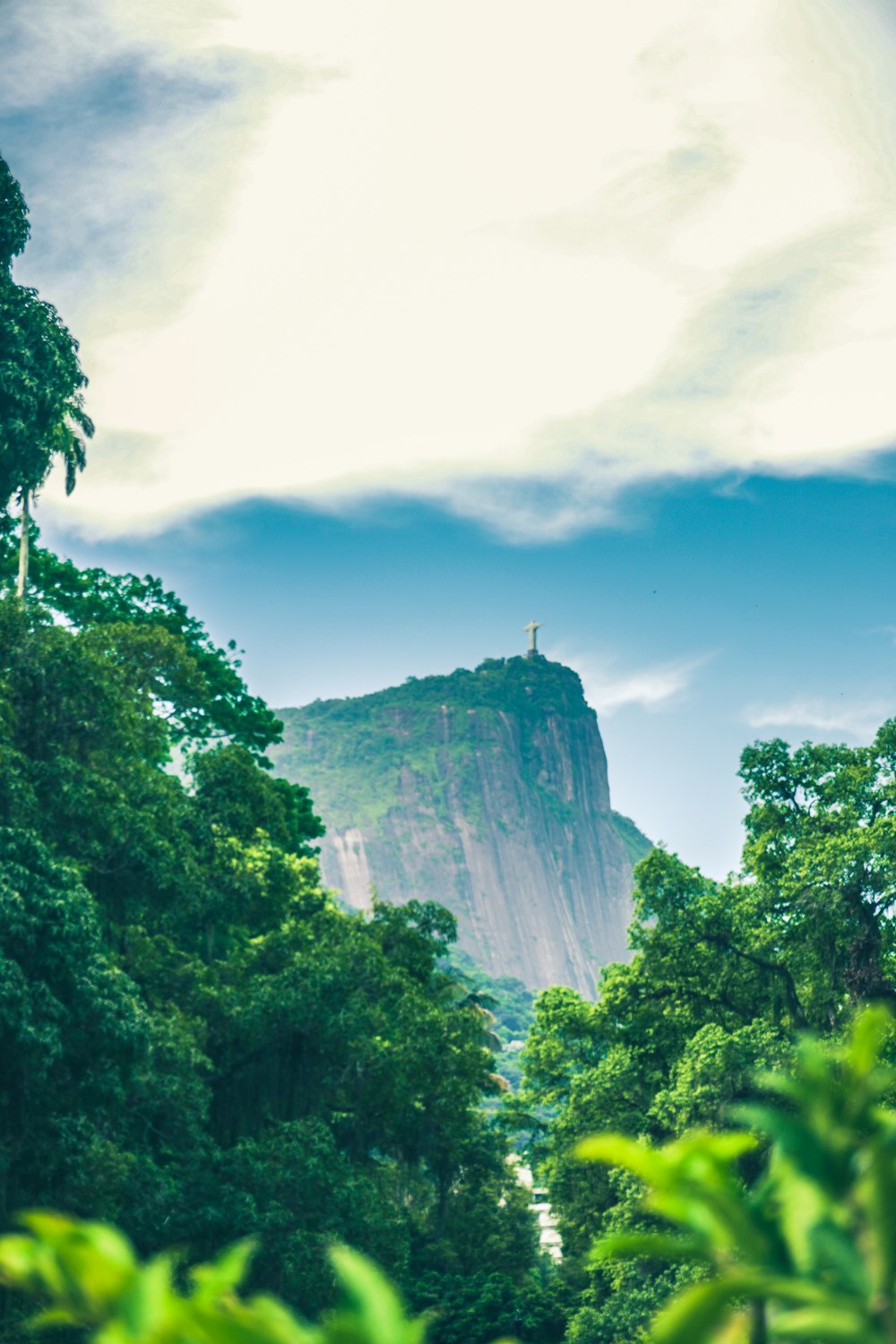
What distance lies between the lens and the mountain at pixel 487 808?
150 m

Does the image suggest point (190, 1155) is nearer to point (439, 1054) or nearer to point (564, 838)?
point (439, 1054)

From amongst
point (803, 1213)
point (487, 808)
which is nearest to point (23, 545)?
point (803, 1213)

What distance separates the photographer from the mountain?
150000 millimetres

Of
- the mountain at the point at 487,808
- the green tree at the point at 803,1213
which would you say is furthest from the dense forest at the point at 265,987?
the mountain at the point at 487,808

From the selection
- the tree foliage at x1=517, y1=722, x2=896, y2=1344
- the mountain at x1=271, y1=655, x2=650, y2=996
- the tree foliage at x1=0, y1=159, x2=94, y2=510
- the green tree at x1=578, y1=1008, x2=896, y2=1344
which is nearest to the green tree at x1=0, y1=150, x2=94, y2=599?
the tree foliage at x1=0, y1=159, x2=94, y2=510

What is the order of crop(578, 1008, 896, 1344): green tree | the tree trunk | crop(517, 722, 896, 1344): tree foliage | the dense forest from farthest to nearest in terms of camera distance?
the tree trunk → crop(517, 722, 896, 1344): tree foliage → the dense forest → crop(578, 1008, 896, 1344): green tree

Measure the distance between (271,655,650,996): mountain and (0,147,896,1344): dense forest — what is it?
11831cm

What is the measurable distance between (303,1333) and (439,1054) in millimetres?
19424

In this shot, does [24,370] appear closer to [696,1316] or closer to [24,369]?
[24,369]

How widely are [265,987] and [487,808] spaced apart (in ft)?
468

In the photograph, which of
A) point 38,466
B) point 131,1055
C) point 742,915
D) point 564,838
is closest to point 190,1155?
point 131,1055

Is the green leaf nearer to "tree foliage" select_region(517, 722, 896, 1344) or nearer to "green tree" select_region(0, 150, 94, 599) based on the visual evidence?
"tree foliage" select_region(517, 722, 896, 1344)

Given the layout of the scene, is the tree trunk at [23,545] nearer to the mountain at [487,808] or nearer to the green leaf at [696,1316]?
the green leaf at [696,1316]

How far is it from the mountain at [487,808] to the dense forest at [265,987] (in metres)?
118
